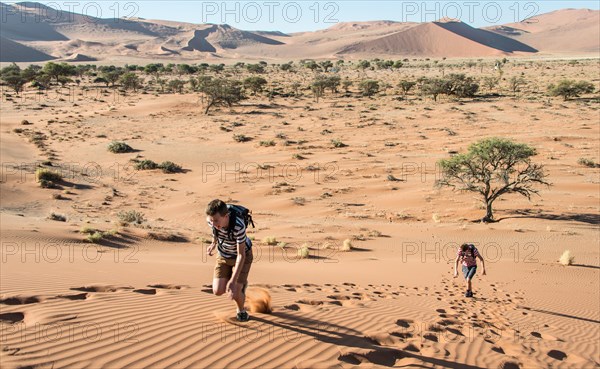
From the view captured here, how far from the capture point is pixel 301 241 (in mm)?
14742

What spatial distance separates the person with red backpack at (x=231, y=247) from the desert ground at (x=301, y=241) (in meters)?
0.48

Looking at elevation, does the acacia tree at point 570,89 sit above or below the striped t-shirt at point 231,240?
above

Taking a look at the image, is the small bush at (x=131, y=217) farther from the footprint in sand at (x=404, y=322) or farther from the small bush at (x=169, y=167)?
the footprint in sand at (x=404, y=322)

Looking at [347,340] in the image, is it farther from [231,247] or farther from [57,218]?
[57,218]

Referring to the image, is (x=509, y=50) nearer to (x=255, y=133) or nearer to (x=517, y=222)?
(x=255, y=133)

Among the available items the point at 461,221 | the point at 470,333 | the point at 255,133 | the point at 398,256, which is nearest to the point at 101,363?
the point at 470,333

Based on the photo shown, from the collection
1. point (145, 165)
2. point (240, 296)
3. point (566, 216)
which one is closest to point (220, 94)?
point (145, 165)

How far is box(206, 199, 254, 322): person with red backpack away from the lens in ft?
15.4

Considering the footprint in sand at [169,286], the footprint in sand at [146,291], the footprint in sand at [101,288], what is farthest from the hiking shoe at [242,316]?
the footprint in sand at [101,288]

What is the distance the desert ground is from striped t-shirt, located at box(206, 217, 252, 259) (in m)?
0.85

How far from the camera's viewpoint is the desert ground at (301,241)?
497 cm

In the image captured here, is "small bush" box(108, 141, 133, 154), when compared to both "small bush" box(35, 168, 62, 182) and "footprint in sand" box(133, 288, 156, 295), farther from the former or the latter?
"footprint in sand" box(133, 288, 156, 295)

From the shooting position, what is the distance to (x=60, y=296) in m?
5.80

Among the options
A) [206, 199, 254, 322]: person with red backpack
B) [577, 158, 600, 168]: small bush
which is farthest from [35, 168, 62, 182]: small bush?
[577, 158, 600, 168]: small bush
